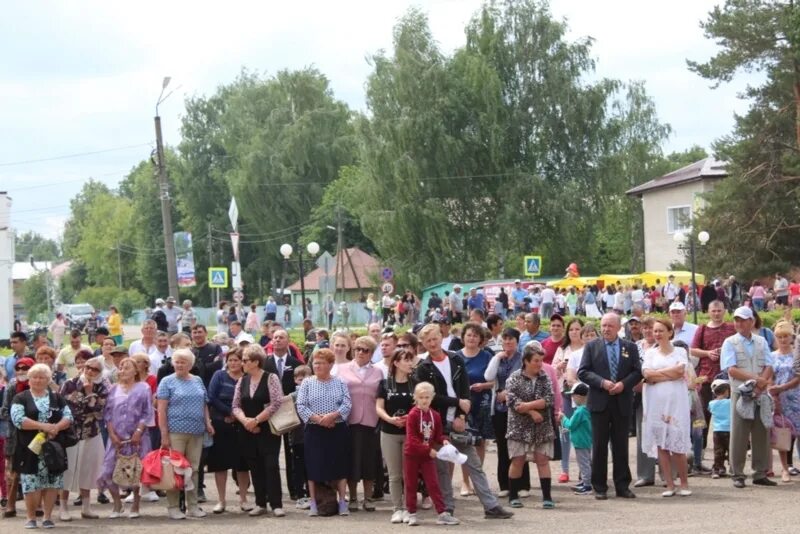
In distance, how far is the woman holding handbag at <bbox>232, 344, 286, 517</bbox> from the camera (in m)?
13.9

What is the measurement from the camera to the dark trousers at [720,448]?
51.0ft

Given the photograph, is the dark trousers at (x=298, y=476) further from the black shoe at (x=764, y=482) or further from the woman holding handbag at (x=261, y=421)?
the black shoe at (x=764, y=482)

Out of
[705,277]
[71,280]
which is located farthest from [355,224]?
[71,280]

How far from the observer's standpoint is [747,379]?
14750 mm

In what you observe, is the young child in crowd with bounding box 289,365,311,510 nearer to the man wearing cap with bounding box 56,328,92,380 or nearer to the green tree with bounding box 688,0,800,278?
the man wearing cap with bounding box 56,328,92,380

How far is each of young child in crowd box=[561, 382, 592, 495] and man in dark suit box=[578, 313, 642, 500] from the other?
350 millimetres

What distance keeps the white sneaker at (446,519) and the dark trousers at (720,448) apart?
4.12 metres

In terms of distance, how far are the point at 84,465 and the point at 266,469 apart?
6.34ft

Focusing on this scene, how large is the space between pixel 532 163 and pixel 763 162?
15.7m

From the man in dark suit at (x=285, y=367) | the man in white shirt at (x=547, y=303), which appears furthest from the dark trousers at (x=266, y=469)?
the man in white shirt at (x=547, y=303)

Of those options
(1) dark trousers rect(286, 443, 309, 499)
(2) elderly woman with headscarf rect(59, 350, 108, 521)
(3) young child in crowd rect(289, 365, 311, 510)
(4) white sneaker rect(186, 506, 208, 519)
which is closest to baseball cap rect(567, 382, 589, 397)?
(3) young child in crowd rect(289, 365, 311, 510)

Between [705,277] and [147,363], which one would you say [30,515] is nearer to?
[147,363]

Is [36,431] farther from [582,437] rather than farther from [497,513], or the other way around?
[582,437]

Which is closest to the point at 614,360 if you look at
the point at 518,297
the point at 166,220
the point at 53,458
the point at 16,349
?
the point at 53,458
